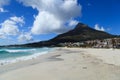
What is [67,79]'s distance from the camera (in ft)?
31.6

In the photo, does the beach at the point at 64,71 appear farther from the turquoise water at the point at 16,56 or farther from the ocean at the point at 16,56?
the turquoise water at the point at 16,56

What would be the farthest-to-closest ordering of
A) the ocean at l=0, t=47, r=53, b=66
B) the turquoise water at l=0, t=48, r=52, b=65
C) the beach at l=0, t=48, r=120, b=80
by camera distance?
the turquoise water at l=0, t=48, r=52, b=65, the ocean at l=0, t=47, r=53, b=66, the beach at l=0, t=48, r=120, b=80

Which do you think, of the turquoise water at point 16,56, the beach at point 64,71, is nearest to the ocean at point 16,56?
the turquoise water at point 16,56

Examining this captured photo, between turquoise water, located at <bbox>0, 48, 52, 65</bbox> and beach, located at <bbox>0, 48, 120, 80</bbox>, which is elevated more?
turquoise water, located at <bbox>0, 48, 52, 65</bbox>

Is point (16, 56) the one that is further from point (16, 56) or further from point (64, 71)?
point (64, 71)

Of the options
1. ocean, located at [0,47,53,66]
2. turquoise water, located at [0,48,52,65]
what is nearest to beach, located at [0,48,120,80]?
ocean, located at [0,47,53,66]

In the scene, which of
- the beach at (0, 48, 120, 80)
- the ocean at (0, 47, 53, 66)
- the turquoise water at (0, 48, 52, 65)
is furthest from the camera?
the turquoise water at (0, 48, 52, 65)

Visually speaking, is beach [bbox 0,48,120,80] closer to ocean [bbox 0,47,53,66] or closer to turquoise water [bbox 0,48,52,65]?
ocean [bbox 0,47,53,66]

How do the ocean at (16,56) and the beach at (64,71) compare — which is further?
the ocean at (16,56)

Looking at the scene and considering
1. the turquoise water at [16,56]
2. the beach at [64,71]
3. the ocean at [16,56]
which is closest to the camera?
the beach at [64,71]

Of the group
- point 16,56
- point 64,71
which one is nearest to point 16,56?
point 16,56

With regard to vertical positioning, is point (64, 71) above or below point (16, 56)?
below

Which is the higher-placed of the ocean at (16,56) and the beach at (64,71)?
the ocean at (16,56)

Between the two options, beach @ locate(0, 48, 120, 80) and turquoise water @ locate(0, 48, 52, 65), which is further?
turquoise water @ locate(0, 48, 52, 65)
